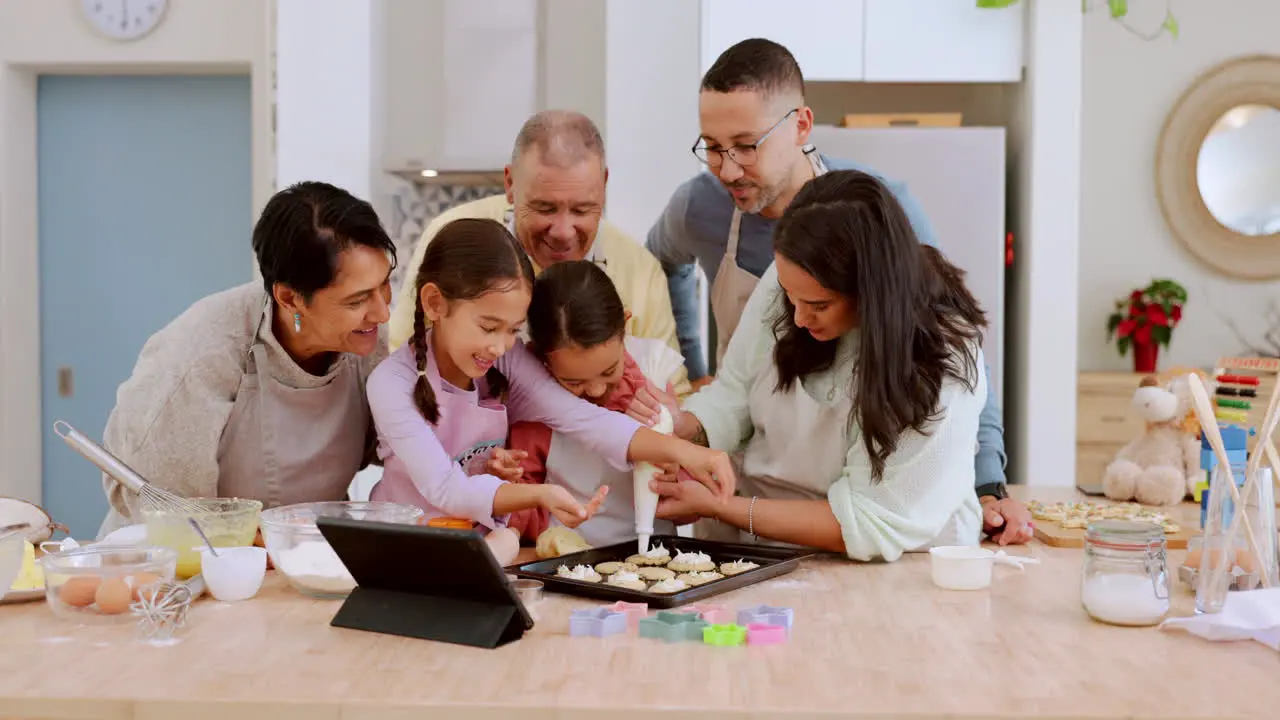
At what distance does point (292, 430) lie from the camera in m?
2.02

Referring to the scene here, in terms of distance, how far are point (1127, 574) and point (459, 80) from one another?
325 cm

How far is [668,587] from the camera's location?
1539mm

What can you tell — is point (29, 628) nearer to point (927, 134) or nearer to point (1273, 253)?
point (927, 134)

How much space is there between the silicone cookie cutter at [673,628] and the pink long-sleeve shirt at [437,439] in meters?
0.49

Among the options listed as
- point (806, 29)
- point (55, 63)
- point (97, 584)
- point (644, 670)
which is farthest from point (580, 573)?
point (55, 63)

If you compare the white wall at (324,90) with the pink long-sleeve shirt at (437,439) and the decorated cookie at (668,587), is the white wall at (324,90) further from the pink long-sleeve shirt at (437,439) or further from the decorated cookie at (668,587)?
the decorated cookie at (668,587)

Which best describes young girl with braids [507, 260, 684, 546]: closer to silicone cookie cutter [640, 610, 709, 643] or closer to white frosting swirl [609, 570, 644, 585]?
white frosting swirl [609, 570, 644, 585]

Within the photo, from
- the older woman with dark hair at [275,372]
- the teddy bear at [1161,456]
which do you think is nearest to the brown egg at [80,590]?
the older woman with dark hair at [275,372]

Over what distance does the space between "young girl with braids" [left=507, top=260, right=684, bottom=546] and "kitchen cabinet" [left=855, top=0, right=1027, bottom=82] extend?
243cm

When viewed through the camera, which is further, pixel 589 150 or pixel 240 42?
pixel 240 42

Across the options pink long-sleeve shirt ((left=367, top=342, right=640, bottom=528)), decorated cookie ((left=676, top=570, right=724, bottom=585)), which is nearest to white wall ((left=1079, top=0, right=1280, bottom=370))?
pink long-sleeve shirt ((left=367, top=342, right=640, bottom=528))

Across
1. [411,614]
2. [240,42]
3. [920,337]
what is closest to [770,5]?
[240,42]

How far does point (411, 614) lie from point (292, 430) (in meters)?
0.72

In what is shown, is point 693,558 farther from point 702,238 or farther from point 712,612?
point 702,238
